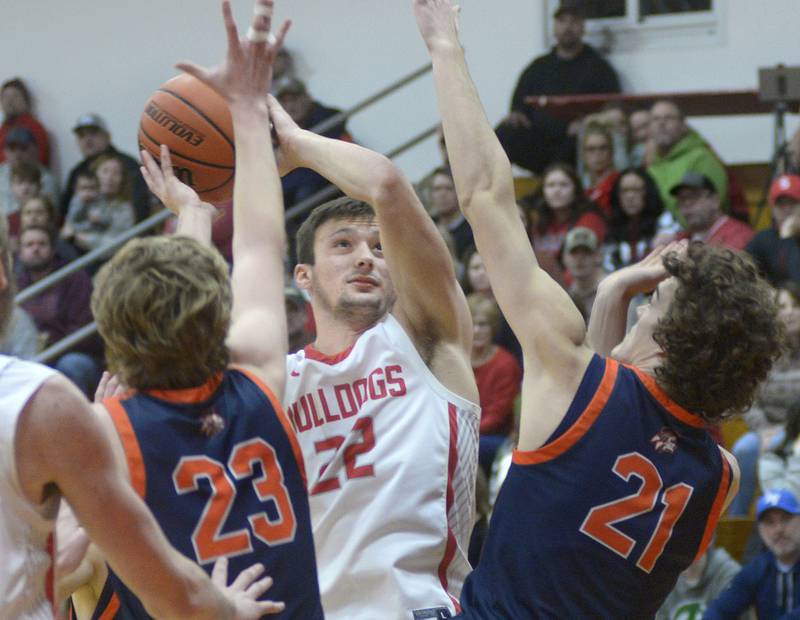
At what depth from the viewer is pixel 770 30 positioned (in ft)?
31.4

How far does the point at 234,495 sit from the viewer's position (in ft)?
8.22

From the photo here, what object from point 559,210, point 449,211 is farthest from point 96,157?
point 559,210

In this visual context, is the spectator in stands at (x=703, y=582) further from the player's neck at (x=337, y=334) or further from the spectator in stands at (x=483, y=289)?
the player's neck at (x=337, y=334)

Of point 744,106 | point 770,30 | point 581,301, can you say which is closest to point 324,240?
point 581,301

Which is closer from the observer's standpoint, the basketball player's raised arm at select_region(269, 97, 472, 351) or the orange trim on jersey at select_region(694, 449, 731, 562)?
the orange trim on jersey at select_region(694, 449, 731, 562)

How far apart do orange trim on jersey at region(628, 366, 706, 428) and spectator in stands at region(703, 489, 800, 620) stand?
9.40 ft

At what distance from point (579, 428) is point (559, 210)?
19.0 feet

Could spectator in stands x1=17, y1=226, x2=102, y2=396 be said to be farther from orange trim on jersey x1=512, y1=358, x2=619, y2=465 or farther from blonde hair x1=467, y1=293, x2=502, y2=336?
orange trim on jersey x1=512, y1=358, x2=619, y2=465

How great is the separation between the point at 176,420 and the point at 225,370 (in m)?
0.14

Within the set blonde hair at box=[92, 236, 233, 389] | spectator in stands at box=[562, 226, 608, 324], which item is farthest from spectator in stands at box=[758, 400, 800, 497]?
blonde hair at box=[92, 236, 233, 389]

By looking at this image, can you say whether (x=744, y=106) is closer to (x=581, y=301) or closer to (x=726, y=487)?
(x=581, y=301)

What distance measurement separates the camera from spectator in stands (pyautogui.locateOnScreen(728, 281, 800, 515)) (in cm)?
646

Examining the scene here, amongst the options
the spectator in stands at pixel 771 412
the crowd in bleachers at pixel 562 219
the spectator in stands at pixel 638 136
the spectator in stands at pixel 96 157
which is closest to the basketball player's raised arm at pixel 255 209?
the crowd in bleachers at pixel 562 219

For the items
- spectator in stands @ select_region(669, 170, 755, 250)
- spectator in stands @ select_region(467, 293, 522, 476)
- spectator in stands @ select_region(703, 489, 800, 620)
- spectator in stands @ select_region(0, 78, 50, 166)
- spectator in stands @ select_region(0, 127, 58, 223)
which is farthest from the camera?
spectator in stands @ select_region(0, 78, 50, 166)
